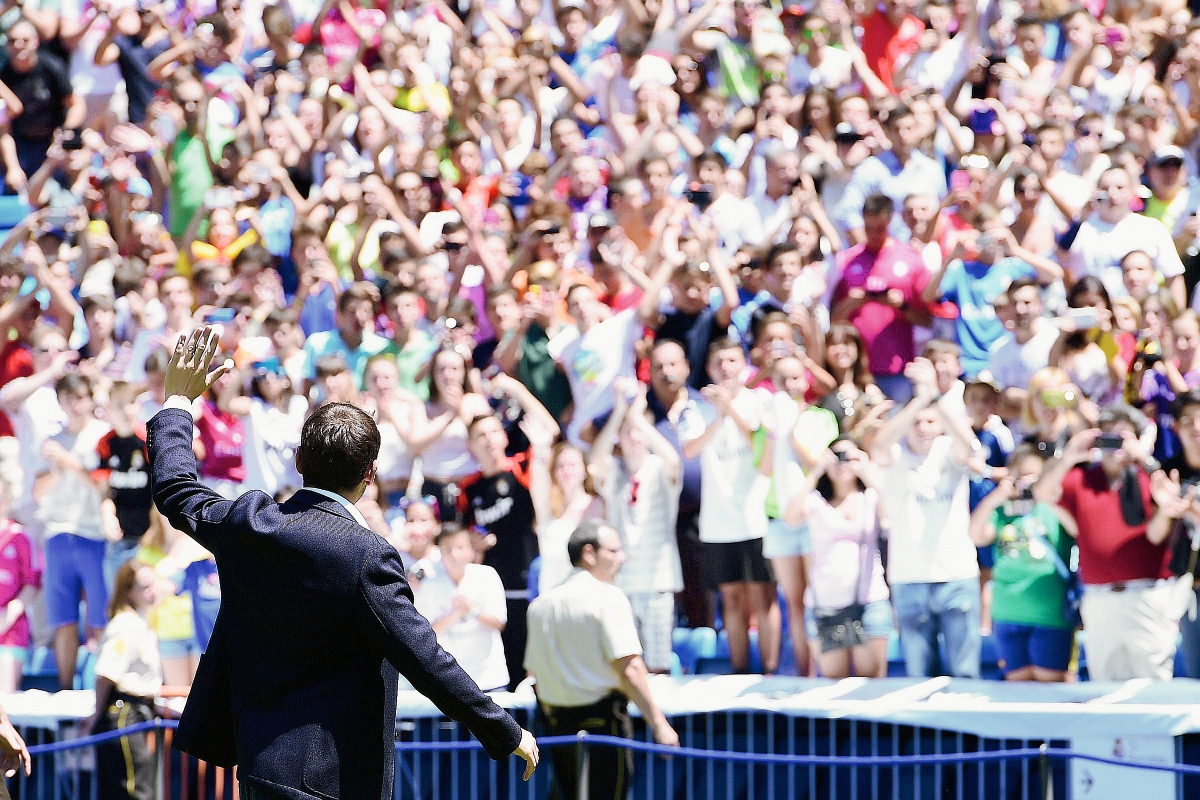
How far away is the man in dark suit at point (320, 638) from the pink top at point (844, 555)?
413cm

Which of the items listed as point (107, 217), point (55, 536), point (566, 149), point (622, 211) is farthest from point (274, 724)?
point (107, 217)

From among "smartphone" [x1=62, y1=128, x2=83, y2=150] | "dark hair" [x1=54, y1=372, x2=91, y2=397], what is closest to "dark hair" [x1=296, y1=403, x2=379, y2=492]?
"dark hair" [x1=54, y1=372, x2=91, y2=397]

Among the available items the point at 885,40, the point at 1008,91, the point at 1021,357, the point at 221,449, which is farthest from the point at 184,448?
the point at 885,40

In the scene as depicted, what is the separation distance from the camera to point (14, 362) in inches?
421

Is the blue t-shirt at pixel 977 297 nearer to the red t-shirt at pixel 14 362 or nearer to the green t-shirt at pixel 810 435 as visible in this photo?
the green t-shirt at pixel 810 435

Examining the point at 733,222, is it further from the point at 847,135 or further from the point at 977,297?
the point at 977,297

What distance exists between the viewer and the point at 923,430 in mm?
8141

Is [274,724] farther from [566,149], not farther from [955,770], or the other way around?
[566,149]

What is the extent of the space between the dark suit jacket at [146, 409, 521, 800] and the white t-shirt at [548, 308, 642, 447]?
17.0ft

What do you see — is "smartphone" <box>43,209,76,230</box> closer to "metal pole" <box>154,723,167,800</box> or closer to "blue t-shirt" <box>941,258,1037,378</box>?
"metal pole" <box>154,723,167,800</box>

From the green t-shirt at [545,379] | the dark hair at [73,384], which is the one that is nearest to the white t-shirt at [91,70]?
the dark hair at [73,384]

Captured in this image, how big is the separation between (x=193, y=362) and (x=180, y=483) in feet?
0.99

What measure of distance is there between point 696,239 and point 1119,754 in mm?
3730

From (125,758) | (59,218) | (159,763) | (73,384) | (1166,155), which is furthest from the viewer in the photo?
(59,218)
